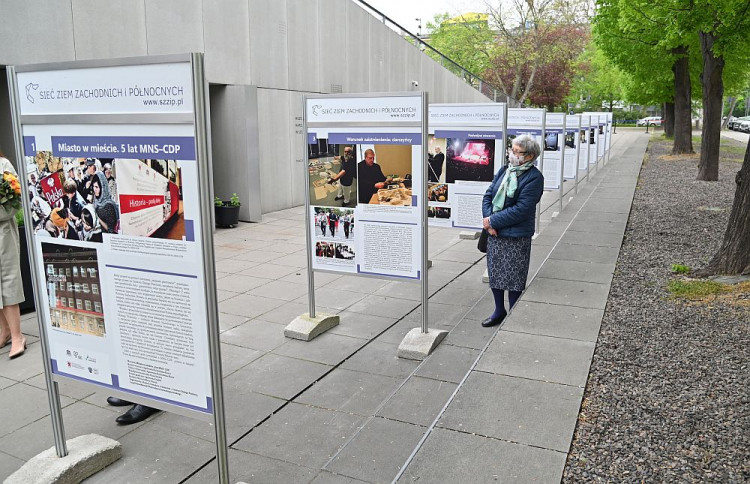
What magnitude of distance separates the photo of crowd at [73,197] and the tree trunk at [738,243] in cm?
637

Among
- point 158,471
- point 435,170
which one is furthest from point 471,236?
point 158,471

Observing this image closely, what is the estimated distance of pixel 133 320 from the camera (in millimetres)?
3209

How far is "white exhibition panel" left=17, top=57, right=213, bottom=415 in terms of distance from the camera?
9.44 feet

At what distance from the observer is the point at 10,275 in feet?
18.6

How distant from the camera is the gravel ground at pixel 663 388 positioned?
333 centimetres

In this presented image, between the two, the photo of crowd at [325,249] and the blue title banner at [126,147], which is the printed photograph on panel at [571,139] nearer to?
the photo of crowd at [325,249]

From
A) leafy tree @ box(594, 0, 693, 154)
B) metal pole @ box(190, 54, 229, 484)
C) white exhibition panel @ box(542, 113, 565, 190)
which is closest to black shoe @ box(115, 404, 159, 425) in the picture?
metal pole @ box(190, 54, 229, 484)

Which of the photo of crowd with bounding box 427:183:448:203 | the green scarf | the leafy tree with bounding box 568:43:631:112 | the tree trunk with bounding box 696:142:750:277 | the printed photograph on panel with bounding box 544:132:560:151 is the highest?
the leafy tree with bounding box 568:43:631:112

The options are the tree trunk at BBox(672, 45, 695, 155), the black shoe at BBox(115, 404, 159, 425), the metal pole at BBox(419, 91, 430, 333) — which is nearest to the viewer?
the black shoe at BBox(115, 404, 159, 425)

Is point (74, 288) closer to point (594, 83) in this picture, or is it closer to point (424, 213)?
point (424, 213)

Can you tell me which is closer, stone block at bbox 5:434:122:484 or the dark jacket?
stone block at bbox 5:434:122:484

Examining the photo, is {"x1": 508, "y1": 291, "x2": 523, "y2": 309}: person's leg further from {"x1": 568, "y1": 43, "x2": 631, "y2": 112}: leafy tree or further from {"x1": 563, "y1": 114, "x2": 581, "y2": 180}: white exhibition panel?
{"x1": 568, "y1": 43, "x2": 631, "y2": 112}: leafy tree

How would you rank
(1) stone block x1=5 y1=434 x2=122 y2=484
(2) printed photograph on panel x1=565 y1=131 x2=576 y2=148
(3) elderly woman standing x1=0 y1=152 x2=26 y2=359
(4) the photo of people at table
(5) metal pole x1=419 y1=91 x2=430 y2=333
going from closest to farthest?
(1) stone block x1=5 y1=434 x2=122 y2=484 → (5) metal pole x1=419 y1=91 x2=430 y2=333 → (3) elderly woman standing x1=0 y1=152 x2=26 y2=359 → (4) the photo of people at table → (2) printed photograph on panel x1=565 y1=131 x2=576 y2=148

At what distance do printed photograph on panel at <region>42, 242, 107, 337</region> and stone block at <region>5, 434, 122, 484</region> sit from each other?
0.82 metres
